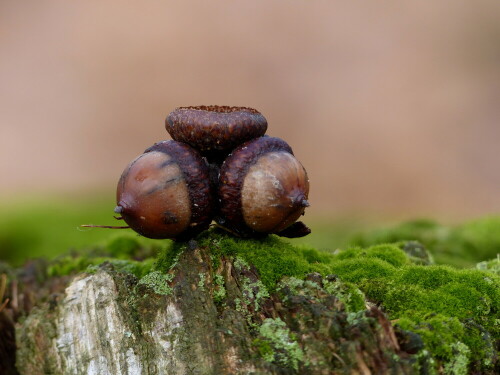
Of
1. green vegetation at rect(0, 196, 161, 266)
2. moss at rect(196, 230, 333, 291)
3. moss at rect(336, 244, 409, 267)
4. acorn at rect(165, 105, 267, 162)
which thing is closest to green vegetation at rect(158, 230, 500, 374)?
moss at rect(196, 230, 333, 291)

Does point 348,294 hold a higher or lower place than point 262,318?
higher

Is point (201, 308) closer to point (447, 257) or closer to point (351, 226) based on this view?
point (447, 257)

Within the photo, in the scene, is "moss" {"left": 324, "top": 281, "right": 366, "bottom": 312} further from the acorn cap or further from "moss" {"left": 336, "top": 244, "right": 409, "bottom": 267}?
the acorn cap

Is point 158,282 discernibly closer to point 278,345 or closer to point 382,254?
point 278,345

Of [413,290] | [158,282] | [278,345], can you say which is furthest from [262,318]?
A: [413,290]

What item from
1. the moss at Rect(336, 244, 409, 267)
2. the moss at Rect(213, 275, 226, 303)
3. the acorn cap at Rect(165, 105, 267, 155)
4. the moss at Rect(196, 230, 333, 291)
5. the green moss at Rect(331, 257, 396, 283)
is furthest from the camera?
the moss at Rect(336, 244, 409, 267)

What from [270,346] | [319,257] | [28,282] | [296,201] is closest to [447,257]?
[319,257]

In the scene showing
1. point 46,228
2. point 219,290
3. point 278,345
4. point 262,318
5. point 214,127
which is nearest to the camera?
point 278,345

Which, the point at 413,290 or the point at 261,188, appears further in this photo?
the point at 413,290
